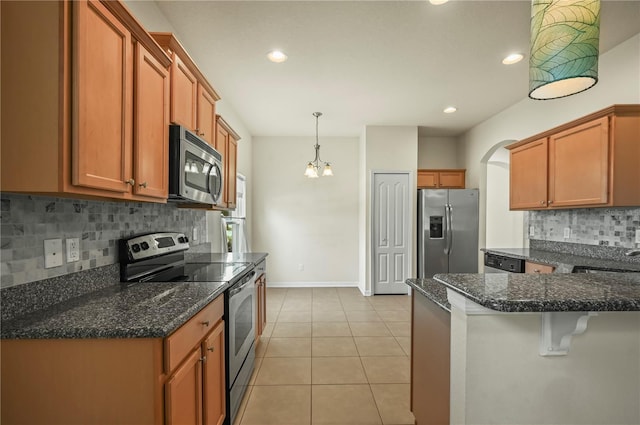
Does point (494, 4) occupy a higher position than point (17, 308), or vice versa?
point (494, 4)

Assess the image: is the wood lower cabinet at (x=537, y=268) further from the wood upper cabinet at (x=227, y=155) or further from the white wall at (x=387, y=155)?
the wood upper cabinet at (x=227, y=155)

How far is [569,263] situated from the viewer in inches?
100

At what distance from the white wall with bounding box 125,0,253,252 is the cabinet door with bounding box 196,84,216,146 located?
20.2 inches

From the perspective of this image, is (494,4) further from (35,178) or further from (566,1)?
(35,178)

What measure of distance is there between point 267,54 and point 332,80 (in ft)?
2.64

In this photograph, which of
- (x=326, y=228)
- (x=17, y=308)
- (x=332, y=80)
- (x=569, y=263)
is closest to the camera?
(x=17, y=308)

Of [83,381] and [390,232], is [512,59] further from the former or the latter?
[83,381]

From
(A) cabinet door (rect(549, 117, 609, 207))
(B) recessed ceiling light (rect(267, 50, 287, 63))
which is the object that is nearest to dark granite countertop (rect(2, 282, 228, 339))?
(B) recessed ceiling light (rect(267, 50, 287, 63))

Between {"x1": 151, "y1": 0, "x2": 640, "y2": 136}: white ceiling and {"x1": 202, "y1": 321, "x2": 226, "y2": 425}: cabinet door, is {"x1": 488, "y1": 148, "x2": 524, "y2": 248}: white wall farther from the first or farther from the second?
{"x1": 202, "y1": 321, "x2": 226, "y2": 425}: cabinet door

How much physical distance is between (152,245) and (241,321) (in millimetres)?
809

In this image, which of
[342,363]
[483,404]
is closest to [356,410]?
[342,363]

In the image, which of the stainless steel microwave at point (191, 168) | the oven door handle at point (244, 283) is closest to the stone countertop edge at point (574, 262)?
the oven door handle at point (244, 283)

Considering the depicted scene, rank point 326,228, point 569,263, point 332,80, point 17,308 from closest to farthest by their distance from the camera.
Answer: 1. point 17,308
2. point 569,263
3. point 332,80
4. point 326,228

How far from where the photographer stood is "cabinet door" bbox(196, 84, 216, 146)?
2.18m
